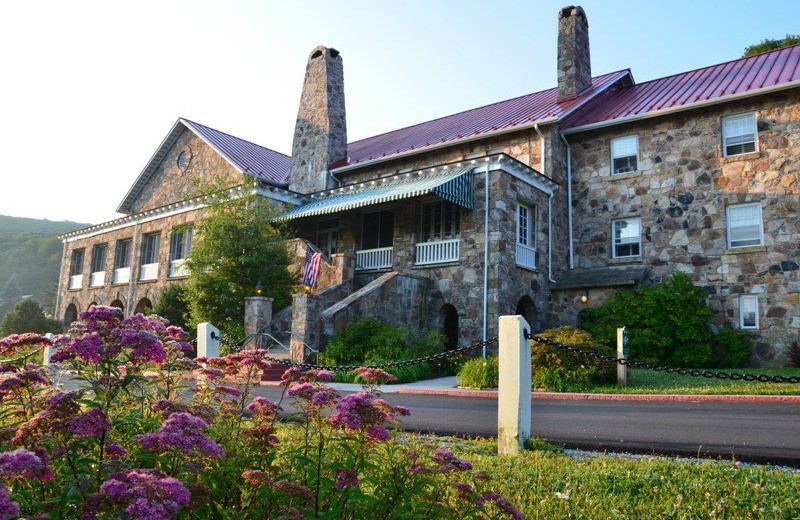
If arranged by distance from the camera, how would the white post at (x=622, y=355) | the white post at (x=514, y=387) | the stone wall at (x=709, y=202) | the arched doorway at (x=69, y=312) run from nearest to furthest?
the white post at (x=514, y=387), the white post at (x=622, y=355), the stone wall at (x=709, y=202), the arched doorway at (x=69, y=312)

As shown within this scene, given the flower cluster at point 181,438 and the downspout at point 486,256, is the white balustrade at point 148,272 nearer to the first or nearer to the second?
the downspout at point 486,256

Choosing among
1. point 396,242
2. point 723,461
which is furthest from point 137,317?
point 396,242

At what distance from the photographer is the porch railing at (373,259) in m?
19.4

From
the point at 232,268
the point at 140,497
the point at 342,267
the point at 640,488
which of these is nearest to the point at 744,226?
the point at 342,267

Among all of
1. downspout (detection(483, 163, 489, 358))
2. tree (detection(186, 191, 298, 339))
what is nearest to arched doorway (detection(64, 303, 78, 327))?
tree (detection(186, 191, 298, 339))

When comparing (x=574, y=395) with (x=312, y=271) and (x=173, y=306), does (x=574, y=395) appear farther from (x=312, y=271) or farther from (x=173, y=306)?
(x=173, y=306)

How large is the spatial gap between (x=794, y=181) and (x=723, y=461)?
14038 millimetres

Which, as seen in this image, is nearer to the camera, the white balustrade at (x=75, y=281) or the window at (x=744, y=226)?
the window at (x=744, y=226)

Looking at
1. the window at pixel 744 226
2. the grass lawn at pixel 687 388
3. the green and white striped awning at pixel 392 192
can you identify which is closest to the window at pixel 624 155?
the window at pixel 744 226

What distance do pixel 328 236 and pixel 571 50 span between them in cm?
1098

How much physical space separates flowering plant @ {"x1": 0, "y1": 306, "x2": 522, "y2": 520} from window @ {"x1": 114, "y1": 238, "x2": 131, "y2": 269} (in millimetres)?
25978

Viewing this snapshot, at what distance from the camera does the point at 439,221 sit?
62.1ft

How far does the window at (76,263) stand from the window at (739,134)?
2905 cm

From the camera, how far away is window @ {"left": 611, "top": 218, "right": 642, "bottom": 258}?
725 inches
